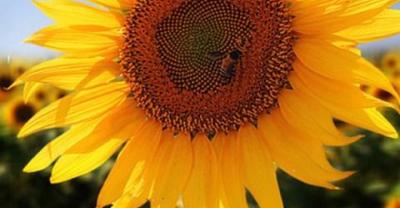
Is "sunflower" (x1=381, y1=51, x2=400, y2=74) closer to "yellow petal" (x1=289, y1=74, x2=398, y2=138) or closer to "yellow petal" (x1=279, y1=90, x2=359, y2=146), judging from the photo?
"yellow petal" (x1=279, y1=90, x2=359, y2=146)

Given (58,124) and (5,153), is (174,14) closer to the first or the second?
(58,124)

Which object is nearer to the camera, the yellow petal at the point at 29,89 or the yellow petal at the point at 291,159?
the yellow petal at the point at 291,159

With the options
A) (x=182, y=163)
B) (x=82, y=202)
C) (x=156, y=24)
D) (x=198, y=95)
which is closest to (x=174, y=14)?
(x=156, y=24)

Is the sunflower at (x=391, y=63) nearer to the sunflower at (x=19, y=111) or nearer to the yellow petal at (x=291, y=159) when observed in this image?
the sunflower at (x=19, y=111)

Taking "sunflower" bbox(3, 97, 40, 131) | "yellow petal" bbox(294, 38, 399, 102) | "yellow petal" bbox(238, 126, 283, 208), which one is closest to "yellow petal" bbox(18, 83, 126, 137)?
"yellow petal" bbox(238, 126, 283, 208)

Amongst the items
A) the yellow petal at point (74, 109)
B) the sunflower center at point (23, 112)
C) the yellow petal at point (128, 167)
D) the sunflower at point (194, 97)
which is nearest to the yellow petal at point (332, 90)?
the sunflower at point (194, 97)

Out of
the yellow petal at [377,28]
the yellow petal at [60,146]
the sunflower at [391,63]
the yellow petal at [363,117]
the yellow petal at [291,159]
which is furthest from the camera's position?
the sunflower at [391,63]
